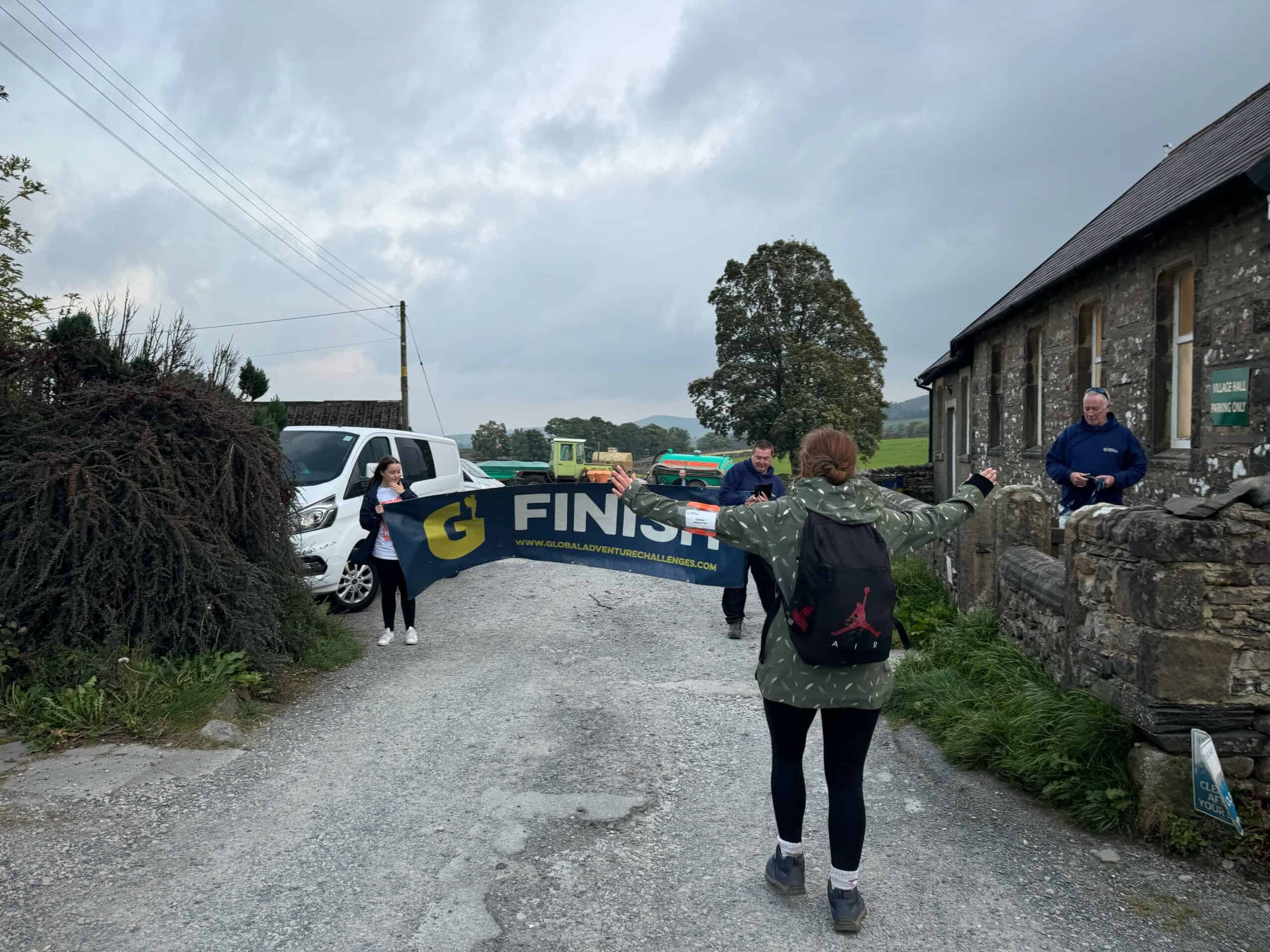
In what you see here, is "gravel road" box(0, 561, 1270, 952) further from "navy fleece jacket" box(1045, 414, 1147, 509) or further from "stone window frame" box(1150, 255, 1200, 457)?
"stone window frame" box(1150, 255, 1200, 457)

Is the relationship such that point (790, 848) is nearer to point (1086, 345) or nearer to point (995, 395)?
point (1086, 345)

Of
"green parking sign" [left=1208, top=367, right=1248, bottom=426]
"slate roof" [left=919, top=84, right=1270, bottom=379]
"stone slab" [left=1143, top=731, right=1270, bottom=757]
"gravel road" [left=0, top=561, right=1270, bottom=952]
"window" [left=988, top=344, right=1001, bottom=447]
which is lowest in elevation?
"gravel road" [left=0, top=561, right=1270, bottom=952]

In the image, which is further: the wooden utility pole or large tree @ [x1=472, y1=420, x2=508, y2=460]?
large tree @ [x1=472, y1=420, x2=508, y2=460]

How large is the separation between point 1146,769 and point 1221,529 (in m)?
1.20

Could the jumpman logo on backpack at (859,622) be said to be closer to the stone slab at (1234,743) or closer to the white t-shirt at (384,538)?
the stone slab at (1234,743)

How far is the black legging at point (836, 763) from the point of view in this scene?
3.23m

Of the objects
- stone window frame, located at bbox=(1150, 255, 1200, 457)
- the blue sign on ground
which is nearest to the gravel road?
the blue sign on ground

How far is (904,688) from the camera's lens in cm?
616

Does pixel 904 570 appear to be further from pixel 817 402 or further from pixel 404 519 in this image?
pixel 817 402

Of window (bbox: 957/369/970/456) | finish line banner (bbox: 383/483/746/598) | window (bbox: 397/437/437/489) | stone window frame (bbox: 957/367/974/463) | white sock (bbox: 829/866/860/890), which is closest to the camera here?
white sock (bbox: 829/866/860/890)

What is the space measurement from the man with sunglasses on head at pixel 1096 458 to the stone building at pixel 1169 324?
2.27 m

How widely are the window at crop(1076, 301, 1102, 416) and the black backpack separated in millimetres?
Result: 11457

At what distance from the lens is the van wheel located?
8961 mm

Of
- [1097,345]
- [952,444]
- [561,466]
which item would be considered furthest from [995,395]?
[561,466]
